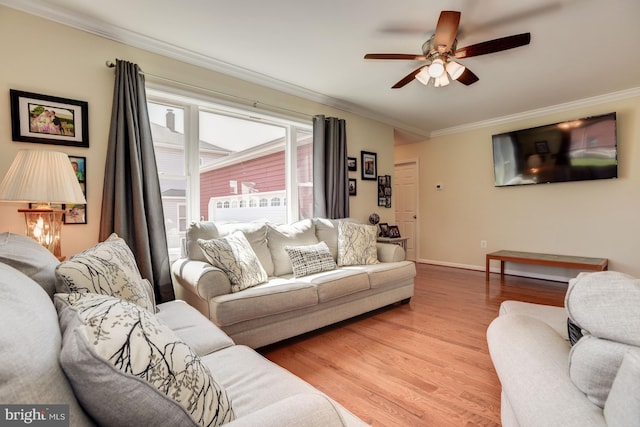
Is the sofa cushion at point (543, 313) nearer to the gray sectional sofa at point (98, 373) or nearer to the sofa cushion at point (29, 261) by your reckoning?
the gray sectional sofa at point (98, 373)

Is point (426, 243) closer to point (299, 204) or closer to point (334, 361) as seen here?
point (299, 204)

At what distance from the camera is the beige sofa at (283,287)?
2156mm

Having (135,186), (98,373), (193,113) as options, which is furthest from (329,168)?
(98,373)

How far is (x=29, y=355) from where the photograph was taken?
52 cm

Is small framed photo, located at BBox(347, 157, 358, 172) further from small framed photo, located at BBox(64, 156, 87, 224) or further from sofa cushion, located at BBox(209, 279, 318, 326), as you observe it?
small framed photo, located at BBox(64, 156, 87, 224)

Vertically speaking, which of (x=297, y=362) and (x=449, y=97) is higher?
(x=449, y=97)

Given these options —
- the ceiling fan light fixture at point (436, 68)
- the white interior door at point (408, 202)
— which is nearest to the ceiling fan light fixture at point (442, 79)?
the ceiling fan light fixture at point (436, 68)

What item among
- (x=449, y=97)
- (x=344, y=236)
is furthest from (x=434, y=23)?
(x=344, y=236)

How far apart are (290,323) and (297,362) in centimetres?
32

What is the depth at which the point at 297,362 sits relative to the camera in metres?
2.15

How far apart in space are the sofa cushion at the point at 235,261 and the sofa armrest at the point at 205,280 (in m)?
0.06

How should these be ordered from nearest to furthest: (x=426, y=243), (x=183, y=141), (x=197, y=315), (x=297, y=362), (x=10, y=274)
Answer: (x=10, y=274), (x=197, y=315), (x=297, y=362), (x=183, y=141), (x=426, y=243)

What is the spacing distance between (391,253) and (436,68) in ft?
6.21

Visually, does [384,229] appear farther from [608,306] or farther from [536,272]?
[608,306]
